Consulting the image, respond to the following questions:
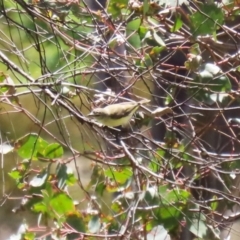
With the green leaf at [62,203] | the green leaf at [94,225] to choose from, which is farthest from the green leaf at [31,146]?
the green leaf at [94,225]

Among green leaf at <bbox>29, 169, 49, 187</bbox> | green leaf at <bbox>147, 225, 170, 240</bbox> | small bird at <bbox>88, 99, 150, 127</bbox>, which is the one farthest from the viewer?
green leaf at <bbox>147, 225, 170, 240</bbox>

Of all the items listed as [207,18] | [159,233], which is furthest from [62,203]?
[207,18]

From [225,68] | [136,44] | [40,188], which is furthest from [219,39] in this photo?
[40,188]

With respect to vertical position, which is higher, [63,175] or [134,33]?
[134,33]

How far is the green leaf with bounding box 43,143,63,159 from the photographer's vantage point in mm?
1723

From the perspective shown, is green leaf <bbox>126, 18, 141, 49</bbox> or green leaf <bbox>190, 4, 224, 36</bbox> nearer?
green leaf <bbox>190, 4, 224, 36</bbox>

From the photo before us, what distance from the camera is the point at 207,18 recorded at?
1633 mm

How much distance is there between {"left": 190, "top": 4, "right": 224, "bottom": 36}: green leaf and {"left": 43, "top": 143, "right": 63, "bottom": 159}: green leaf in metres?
0.53

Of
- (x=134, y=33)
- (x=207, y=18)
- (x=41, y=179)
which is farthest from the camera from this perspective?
(x=134, y=33)

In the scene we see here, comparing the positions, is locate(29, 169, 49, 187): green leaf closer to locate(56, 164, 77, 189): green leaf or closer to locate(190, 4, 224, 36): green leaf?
locate(56, 164, 77, 189): green leaf

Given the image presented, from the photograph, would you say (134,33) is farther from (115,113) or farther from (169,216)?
(169,216)

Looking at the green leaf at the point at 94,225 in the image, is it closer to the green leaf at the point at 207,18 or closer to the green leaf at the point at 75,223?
the green leaf at the point at 75,223

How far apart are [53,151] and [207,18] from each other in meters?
0.59

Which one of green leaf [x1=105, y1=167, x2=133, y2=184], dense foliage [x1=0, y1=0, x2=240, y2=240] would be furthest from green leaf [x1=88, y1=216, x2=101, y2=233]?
green leaf [x1=105, y1=167, x2=133, y2=184]
